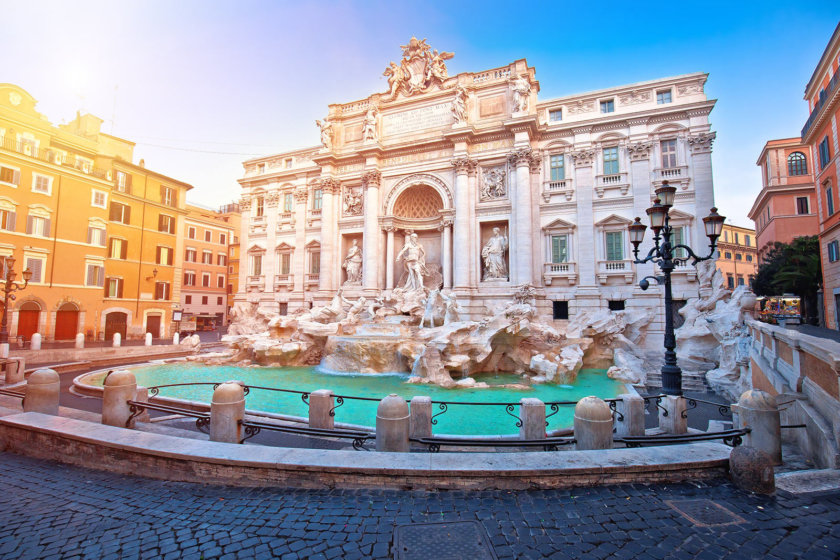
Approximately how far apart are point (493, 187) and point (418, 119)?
281 inches

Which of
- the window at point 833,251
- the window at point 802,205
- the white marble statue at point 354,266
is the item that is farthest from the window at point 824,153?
the white marble statue at point 354,266

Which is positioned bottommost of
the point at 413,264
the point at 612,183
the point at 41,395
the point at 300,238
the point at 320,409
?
the point at 320,409

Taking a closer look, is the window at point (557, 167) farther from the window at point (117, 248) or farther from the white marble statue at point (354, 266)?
the window at point (117, 248)

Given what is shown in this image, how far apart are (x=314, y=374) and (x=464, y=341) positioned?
20.4 ft

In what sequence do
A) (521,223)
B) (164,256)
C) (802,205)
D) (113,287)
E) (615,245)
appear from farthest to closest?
(802,205) < (164,256) < (113,287) < (521,223) < (615,245)

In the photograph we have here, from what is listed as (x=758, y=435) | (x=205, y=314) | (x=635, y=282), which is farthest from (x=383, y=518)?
(x=205, y=314)

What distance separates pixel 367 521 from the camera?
11.6 ft

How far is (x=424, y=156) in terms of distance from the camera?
972 inches

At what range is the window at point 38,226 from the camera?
22048 millimetres

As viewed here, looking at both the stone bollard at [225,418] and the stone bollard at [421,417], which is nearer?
the stone bollard at [225,418]

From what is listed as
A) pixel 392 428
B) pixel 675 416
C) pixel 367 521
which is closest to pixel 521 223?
pixel 675 416

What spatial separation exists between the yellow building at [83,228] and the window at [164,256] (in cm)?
7

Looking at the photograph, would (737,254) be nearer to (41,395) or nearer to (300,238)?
(300,238)

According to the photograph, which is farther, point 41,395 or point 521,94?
point 521,94
